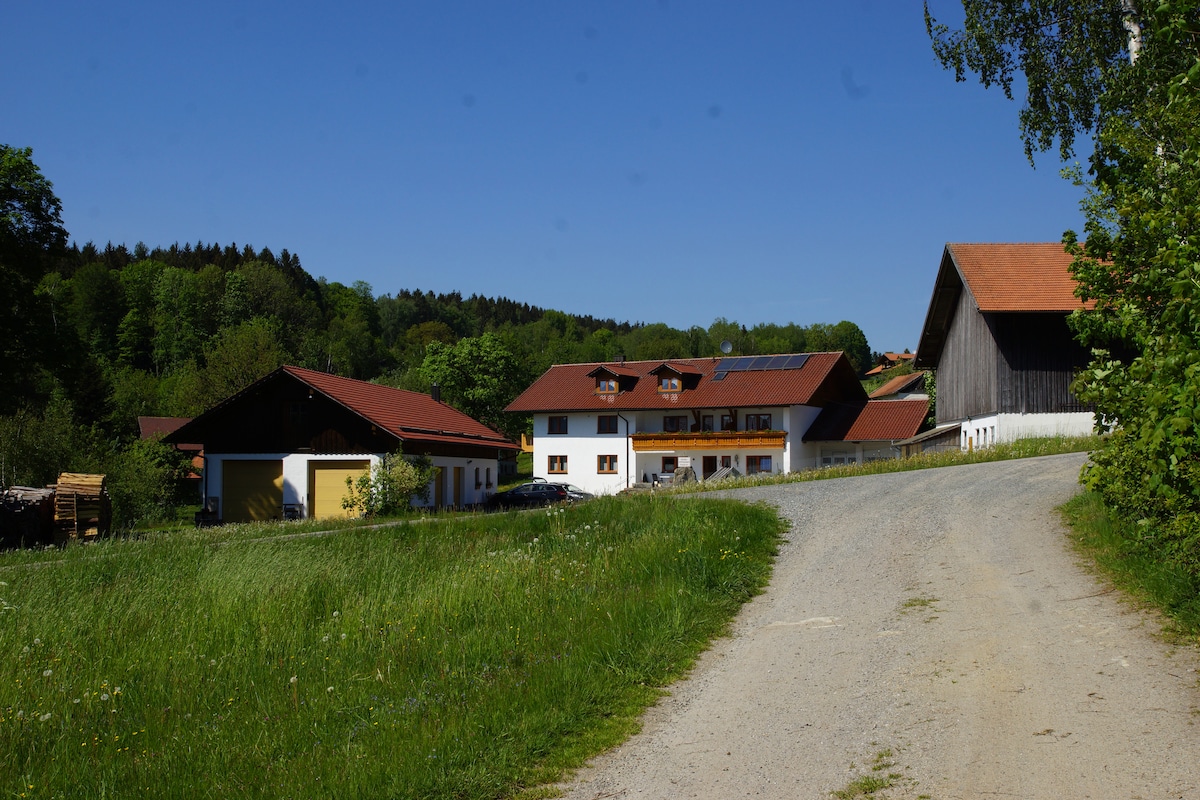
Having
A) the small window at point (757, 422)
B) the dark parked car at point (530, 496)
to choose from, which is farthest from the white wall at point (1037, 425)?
the dark parked car at point (530, 496)

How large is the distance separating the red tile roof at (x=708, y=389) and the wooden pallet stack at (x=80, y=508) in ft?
104

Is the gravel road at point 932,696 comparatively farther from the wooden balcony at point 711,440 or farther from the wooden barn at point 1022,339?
the wooden balcony at point 711,440

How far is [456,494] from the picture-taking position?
1740 inches

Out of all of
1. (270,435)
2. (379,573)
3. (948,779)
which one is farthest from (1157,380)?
(270,435)

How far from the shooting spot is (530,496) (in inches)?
1784

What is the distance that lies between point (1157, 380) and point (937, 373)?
39.7m

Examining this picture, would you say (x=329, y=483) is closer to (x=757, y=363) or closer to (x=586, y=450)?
(x=586, y=450)

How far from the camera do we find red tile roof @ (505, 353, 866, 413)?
54.2m

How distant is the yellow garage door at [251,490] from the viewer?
131ft

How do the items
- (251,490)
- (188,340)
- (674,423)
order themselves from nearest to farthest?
(251,490) → (674,423) → (188,340)

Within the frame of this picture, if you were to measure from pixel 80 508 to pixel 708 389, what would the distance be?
119 feet

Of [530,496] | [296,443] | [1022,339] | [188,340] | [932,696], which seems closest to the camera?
[932,696]

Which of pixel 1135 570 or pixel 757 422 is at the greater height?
pixel 757 422

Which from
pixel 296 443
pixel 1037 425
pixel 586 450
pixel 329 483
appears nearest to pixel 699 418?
pixel 586 450
